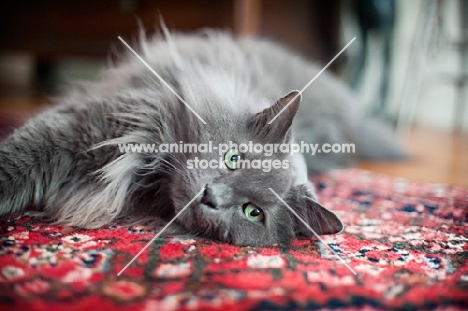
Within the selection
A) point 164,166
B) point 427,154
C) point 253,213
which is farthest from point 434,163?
point 164,166

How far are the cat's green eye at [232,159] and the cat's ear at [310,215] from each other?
199mm

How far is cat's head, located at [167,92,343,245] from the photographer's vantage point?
1.18 m

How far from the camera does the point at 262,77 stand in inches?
70.9

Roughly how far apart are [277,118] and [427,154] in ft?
7.16

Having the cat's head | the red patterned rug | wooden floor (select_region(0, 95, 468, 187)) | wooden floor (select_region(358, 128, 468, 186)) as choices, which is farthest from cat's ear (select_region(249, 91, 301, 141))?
wooden floor (select_region(358, 128, 468, 186))

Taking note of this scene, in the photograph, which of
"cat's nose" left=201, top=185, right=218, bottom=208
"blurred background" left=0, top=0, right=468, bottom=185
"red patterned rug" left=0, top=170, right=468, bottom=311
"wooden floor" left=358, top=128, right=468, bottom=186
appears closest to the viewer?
"red patterned rug" left=0, top=170, right=468, bottom=311

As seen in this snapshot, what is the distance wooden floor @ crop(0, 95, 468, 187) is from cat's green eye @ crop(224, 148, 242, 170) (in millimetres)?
1010

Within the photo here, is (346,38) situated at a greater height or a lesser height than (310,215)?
greater

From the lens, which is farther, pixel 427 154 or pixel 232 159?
pixel 427 154

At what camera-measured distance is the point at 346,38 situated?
468 cm

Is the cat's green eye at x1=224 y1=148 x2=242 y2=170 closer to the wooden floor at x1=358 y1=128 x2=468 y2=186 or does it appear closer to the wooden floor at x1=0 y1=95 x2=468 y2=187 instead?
the wooden floor at x1=0 y1=95 x2=468 y2=187

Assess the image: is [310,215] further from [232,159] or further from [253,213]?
[232,159]

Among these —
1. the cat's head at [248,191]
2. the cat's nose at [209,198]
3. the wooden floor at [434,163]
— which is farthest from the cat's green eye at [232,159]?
the wooden floor at [434,163]

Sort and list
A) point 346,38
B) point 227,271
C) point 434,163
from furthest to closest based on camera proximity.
Answer: point 346,38
point 434,163
point 227,271
